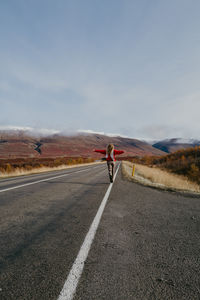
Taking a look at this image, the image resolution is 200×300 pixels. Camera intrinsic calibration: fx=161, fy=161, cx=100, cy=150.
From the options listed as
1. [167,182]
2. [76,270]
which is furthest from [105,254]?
[167,182]

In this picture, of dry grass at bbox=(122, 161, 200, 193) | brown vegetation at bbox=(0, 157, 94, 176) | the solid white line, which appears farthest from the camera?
brown vegetation at bbox=(0, 157, 94, 176)

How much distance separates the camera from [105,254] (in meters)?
2.21

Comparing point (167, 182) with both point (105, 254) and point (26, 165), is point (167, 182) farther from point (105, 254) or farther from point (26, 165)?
point (26, 165)

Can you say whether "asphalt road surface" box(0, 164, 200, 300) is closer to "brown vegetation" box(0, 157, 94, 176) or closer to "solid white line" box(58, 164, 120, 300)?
"solid white line" box(58, 164, 120, 300)

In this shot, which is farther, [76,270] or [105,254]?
[105,254]

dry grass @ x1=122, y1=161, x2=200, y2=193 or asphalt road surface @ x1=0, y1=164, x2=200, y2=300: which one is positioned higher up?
asphalt road surface @ x1=0, y1=164, x2=200, y2=300

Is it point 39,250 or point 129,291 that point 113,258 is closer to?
point 129,291

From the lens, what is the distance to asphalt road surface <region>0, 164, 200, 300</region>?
1.57m

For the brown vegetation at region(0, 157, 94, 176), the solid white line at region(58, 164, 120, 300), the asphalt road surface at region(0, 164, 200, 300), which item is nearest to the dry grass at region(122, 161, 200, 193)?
the asphalt road surface at region(0, 164, 200, 300)

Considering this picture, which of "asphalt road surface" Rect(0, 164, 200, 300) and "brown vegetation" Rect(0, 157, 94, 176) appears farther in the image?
"brown vegetation" Rect(0, 157, 94, 176)

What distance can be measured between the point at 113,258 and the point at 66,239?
887 millimetres

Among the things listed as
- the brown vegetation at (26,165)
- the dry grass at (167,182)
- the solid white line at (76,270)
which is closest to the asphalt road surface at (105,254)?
the solid white line at (76,270)

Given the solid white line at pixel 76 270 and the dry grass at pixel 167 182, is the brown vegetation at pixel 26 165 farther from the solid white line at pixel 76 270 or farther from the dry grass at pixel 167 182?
the solid white line at pixel 76 270

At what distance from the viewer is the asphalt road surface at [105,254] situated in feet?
5.16
